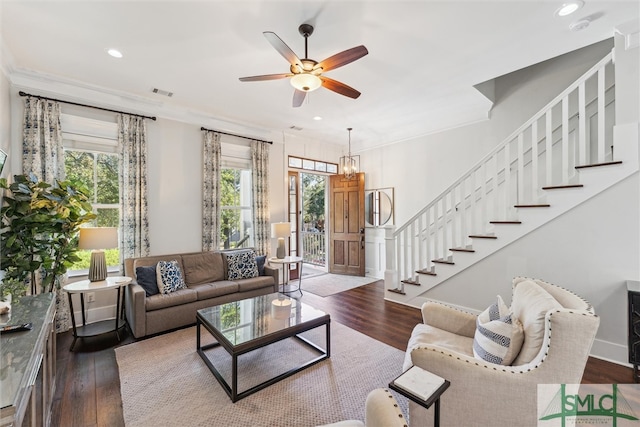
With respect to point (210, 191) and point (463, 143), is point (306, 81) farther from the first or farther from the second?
point (463, 143)

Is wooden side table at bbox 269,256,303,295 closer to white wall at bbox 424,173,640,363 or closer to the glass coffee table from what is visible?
the glass coffee table

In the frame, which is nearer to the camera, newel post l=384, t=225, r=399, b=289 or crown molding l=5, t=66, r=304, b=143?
crown molding l=5, t=66, r=304, b=143

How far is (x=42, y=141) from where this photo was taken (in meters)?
3.18

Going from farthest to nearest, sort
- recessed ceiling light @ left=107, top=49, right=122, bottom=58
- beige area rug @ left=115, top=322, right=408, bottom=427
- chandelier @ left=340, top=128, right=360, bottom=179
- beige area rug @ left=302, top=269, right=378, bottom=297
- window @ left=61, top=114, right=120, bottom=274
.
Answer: chandelier @ left=340, top=128, right=360, bottom=179 < beige area rug @ left=302, top=269, right=378, bottom=297 < window @ left=61, top=114, right=120, bottom=274 < recessed ceiling light @ left=107, top=49, right=122, bottom=58 < beige area rug @ left=115, top=322, right=408, bottom=427

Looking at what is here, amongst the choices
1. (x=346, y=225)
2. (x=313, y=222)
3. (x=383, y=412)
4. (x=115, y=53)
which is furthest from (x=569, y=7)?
(x=313, y=222)

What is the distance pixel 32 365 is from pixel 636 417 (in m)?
3.57

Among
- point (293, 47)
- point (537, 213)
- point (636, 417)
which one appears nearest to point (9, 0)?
point (293, 47)

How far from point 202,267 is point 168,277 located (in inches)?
23.7

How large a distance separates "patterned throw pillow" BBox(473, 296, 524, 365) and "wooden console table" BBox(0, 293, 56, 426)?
2.20 m

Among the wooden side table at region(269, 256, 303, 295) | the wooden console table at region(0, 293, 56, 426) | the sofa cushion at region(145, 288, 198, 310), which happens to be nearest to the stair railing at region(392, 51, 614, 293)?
the wooden side table at region(269, 256, 303, 295)

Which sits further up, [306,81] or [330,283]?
[306,81]

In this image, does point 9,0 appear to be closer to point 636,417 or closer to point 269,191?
point 269,191

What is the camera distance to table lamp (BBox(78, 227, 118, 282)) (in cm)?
292

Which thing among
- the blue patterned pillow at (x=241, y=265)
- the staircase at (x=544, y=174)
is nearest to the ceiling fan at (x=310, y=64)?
the staircase at (x=544, y=174)
